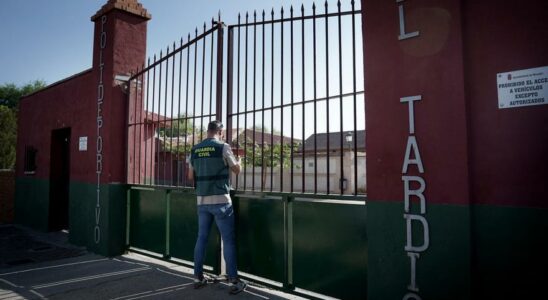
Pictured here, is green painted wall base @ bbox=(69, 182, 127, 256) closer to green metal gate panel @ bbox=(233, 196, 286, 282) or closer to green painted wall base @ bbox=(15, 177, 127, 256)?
green painted wall base @ bbox=(15, 177, 127, 256)

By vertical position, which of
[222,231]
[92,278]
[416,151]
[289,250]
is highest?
[416,151]

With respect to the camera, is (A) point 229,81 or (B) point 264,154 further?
(B) point 264,154

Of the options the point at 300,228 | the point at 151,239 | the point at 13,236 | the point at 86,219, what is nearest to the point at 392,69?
the point at 300,228

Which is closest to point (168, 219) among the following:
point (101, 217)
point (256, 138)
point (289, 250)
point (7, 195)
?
point (101, 217)

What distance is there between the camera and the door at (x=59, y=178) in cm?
Answer: 820

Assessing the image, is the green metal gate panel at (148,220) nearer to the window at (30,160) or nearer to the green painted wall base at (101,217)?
the green painted wall base at (101,217)

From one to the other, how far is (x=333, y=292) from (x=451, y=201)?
160cm

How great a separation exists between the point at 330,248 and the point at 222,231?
4.24 feet

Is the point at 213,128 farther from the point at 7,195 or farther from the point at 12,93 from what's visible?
the point at 12,93

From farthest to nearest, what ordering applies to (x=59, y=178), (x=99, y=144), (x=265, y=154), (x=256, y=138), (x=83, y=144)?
(x=256, y=138), (x=265, y=154), (x=59, y=178), (x=83, y=144), (x=99, y=144)

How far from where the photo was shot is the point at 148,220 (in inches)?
229

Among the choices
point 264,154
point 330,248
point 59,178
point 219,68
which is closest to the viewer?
point 330,248

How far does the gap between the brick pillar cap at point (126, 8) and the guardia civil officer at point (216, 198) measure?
3.61 metres

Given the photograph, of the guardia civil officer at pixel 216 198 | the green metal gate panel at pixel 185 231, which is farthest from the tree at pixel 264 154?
the green metal gate panel at pixel 185 231
